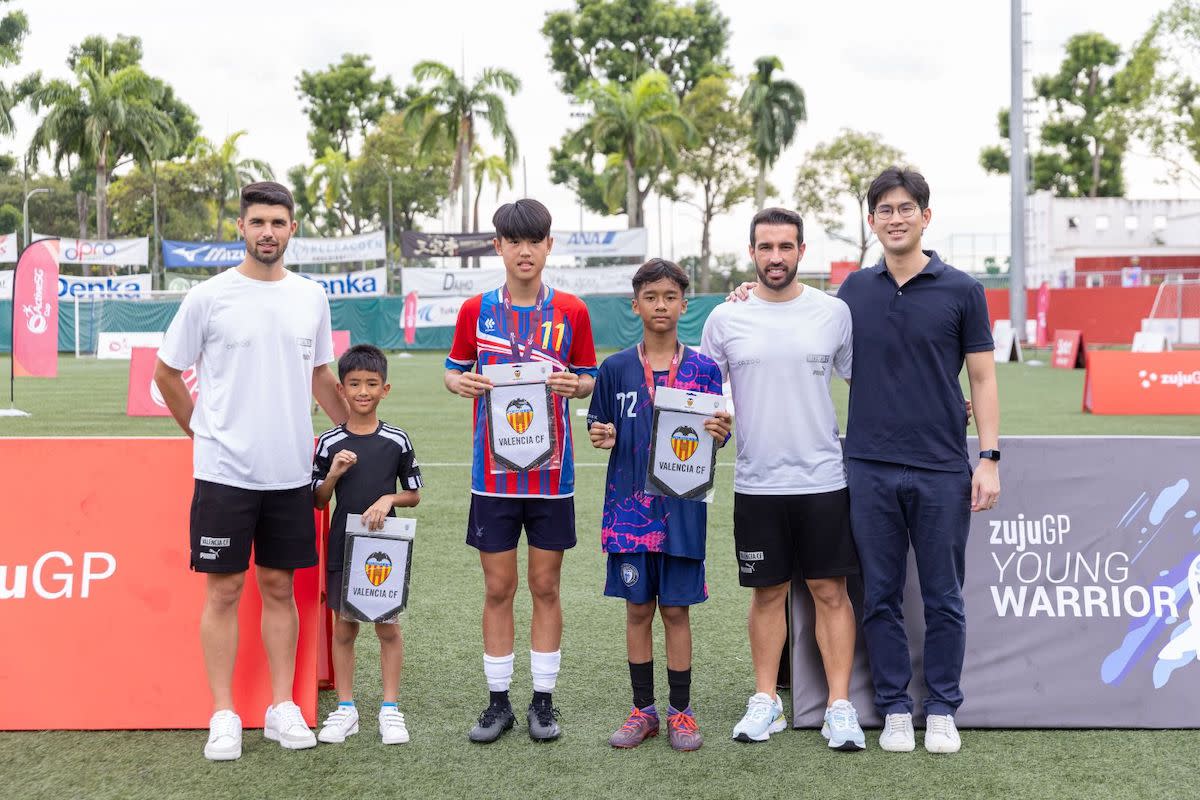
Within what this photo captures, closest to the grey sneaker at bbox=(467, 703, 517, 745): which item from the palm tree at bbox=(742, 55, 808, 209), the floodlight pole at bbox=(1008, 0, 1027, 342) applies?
the floodlight pole at bbox=(1008, 0, 1027, 342)

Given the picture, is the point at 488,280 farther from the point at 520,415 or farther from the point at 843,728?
the point at 843,728

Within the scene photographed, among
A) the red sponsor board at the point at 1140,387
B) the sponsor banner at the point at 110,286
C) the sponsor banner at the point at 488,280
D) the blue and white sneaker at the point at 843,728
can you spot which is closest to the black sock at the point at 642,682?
the blue and white sneaker at the point at 843,728

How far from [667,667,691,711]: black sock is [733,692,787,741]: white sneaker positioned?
0.22m

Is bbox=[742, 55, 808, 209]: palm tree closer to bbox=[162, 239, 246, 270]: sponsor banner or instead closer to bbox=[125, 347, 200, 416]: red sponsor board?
bbox=[162, 239, 246, 270]: sponsor banner

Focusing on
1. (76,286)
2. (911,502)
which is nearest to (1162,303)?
(76,286)

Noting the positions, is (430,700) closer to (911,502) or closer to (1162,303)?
(911,502)

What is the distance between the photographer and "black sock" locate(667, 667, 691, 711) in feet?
13.9

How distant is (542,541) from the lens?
13.9 ft

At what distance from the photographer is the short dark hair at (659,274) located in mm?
4180

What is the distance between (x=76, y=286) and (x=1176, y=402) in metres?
32.5

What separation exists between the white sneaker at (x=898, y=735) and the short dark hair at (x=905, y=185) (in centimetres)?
180

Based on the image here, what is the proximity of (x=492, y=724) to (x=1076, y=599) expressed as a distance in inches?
87.9

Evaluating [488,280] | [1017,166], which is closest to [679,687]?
[1017,166]

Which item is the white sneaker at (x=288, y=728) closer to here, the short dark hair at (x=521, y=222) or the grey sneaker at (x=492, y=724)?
the grey sneaker at (x=492, y=724)
